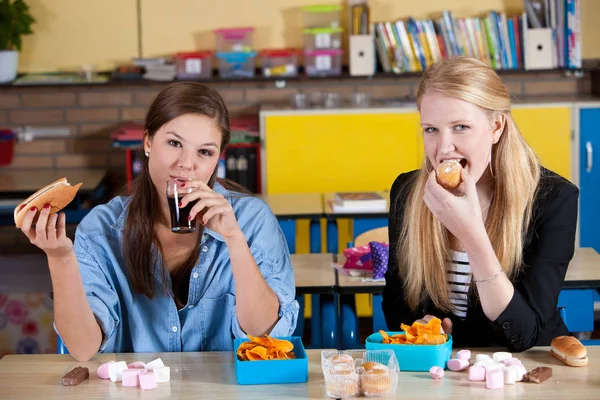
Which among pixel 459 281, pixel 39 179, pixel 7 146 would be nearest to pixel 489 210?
pixel 459 281

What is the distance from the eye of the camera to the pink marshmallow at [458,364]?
1884mm

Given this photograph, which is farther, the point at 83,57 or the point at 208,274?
the point at 83,57

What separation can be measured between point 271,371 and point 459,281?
2.16 feet

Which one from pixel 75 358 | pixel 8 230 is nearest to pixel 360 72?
pixel 8 230

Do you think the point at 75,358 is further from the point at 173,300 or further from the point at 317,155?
the point at 317,155

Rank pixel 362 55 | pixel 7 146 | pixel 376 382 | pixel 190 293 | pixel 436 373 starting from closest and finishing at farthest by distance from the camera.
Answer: pixel 376 382 < pixel 436 373 < pixel 190 293 < pixel 362 55 < pixel 7 146

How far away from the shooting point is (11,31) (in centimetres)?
529

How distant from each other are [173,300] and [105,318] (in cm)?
18

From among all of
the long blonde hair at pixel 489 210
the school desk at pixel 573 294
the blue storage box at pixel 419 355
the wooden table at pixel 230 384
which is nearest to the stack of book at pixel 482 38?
the school desk at pixel 573 294

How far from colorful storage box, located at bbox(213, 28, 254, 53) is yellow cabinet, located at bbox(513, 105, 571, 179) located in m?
1.59

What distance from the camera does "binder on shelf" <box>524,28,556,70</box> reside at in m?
5.29

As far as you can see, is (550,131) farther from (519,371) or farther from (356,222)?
(519,371)

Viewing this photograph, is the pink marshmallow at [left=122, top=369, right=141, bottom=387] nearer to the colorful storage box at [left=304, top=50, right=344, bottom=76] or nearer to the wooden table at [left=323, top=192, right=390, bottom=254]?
the wooden table at [left=323, top=192, right=390, bottom=254]

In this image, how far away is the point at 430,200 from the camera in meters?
2.09
